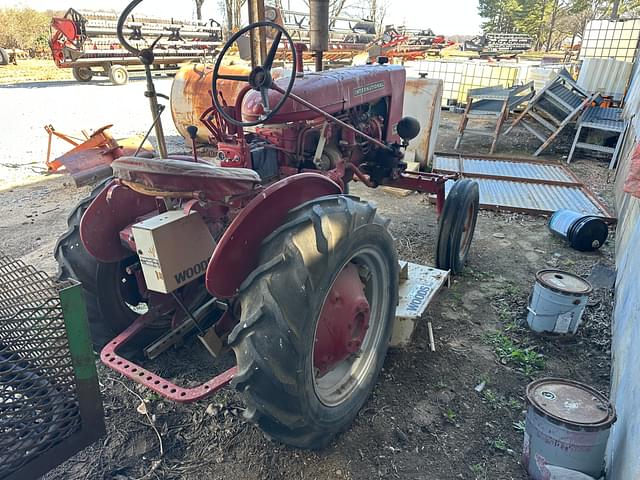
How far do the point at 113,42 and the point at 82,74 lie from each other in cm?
169

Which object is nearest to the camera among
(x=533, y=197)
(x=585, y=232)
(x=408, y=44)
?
(x=585, y=232)

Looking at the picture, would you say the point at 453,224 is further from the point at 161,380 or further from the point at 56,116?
the point at 56,116

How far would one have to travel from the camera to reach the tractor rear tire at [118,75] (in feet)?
49.1

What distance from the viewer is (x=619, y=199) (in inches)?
191

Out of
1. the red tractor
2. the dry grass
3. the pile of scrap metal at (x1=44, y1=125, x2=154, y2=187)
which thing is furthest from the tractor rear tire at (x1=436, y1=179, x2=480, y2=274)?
the dry grass

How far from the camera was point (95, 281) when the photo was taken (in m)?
2.19

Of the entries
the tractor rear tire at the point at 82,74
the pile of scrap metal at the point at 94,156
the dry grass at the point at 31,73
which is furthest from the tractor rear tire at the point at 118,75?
the pile of scrap metal at the point at 94,156

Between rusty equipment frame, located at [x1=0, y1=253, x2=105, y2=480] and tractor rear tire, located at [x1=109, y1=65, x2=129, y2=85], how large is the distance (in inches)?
608

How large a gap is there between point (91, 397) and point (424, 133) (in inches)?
210

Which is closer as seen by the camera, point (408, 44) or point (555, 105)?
point (555, 105)

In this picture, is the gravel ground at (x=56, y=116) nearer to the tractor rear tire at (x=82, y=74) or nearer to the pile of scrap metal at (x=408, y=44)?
the tractor rear tire at (x=82, y=74)

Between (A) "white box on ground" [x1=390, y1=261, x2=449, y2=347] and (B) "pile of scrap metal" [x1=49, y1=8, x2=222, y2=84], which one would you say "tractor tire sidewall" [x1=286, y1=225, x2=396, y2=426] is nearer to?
(A) "white box on ground" [x1=390, y1=261, x2=449, y2=347]

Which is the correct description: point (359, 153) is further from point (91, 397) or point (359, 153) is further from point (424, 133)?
point (424, 133)

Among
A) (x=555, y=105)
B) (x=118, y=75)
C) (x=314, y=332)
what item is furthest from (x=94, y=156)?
(x=118, y=75)
